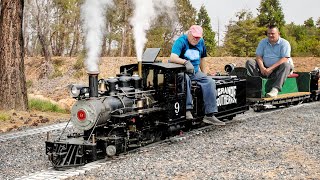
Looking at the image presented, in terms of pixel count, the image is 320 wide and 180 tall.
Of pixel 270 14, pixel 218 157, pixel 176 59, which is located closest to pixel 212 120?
pixel 176 59

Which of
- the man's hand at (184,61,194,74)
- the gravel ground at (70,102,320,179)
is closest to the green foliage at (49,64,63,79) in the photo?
the gravel ground at (70,102,320,179)

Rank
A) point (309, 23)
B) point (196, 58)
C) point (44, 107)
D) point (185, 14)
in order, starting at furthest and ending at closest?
point (309, 23) → point (185, 14) → point (44, 107) → point (196, 58)

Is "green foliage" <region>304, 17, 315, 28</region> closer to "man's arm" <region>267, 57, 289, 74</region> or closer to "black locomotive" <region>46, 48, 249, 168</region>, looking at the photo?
"man's arm" <region>267, 57, 289, 74</region>

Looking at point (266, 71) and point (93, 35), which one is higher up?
point (93, 35)

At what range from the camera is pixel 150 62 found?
379 inches

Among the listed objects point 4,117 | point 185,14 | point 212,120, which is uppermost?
point 185,14

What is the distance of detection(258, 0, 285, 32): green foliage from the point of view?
4184 centimetres

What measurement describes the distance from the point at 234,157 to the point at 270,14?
36.2 meters

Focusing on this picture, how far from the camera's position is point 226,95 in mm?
11430

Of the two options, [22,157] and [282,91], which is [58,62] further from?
[22,157]

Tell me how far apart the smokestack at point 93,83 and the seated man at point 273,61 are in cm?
675

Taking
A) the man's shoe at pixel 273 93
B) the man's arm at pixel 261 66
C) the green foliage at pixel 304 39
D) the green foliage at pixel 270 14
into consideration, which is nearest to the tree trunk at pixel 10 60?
the man's arm at pixel 261 66

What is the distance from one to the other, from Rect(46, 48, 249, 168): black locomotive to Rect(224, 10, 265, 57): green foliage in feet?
101

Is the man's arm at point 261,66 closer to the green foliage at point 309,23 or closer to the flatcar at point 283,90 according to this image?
the flatcar at point 283,90
